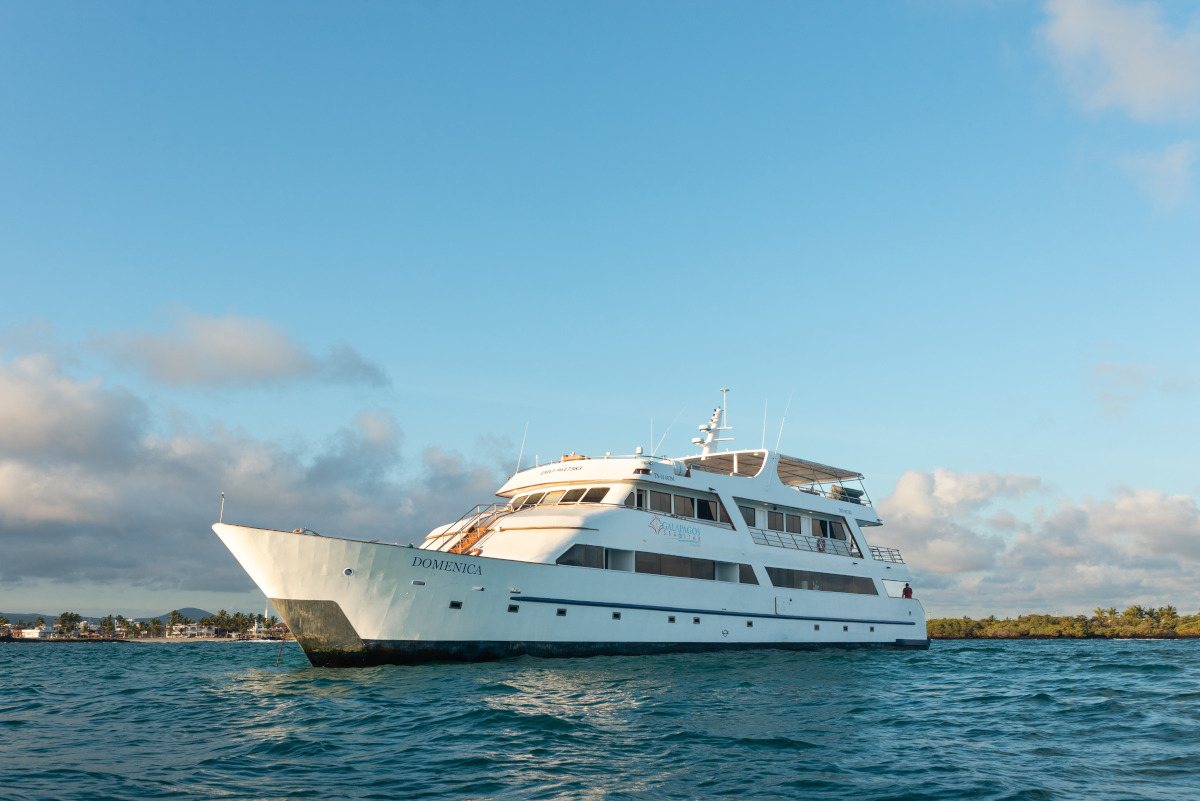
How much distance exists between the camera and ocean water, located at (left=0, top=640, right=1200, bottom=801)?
7.34 meters

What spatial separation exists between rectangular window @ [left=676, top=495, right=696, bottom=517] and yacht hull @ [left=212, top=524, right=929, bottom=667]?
6.74 ft

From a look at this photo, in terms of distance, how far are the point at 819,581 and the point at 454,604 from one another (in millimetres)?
13995

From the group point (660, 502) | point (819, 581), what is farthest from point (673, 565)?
point (819, 581)

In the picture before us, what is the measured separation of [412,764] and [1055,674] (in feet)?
52.6

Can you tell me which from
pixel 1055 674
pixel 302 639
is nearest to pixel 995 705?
pixel 1055 674

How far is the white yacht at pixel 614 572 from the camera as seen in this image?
655 inches

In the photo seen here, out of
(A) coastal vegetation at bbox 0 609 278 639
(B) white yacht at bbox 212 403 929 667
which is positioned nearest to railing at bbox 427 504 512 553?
(B) white yacht at bbox 212 403 929 667

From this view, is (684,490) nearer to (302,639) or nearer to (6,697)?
(302,639)

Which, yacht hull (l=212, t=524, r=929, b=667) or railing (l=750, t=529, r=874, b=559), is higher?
railing (l=750, t=529, r=874, b=559)

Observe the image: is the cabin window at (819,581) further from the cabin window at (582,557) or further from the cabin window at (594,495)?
the cabin window at (582,557)

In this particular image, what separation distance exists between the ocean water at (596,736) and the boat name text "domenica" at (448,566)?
2015 millimetres

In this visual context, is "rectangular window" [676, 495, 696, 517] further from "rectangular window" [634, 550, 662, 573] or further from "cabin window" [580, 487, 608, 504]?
"cabin window" [580, 487, 608, 504]

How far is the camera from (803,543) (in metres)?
26.6

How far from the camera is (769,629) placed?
78.6 ft
